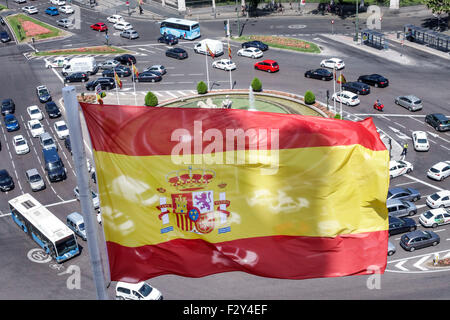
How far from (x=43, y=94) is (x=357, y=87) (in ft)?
161

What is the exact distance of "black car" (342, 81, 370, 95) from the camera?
85.8 meters

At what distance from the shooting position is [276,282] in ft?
164

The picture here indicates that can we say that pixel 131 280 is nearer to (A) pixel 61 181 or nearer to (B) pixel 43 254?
(B) pixel 43 254

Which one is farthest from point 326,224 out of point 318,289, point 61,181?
point 61,181

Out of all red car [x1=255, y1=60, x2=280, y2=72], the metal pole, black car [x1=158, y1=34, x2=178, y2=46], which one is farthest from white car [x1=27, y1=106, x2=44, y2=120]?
the metal pole

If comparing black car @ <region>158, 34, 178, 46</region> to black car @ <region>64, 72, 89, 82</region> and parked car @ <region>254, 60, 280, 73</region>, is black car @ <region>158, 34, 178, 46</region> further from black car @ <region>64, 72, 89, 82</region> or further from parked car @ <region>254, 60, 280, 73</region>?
parked car @ <region>254, 60, 280, 73</region>

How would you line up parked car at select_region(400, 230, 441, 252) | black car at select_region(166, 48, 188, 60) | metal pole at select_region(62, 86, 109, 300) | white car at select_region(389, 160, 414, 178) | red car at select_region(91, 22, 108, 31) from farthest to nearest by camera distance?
1. red car at select_region(91, 22, 108, 31)
2. black car at select_region(166, 48, 188, 60)
3. white car at select_region(389, 160, 414, 178)
4. parked car at select_region(400, 230, 441, 252)
5. metal pole at select_region(62, 86, 109, 300)

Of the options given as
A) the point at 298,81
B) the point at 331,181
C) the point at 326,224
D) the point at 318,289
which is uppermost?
the point at 331,181

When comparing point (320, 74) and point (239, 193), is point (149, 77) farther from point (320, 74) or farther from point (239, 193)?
point (239, 193)

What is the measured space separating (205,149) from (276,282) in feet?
115

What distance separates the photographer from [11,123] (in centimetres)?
8338

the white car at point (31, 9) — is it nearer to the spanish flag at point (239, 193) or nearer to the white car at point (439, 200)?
the white car at point (439, 200)

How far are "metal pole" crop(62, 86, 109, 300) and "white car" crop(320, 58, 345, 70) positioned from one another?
84.5 meters

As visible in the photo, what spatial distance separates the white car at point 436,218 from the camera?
5662 cm
